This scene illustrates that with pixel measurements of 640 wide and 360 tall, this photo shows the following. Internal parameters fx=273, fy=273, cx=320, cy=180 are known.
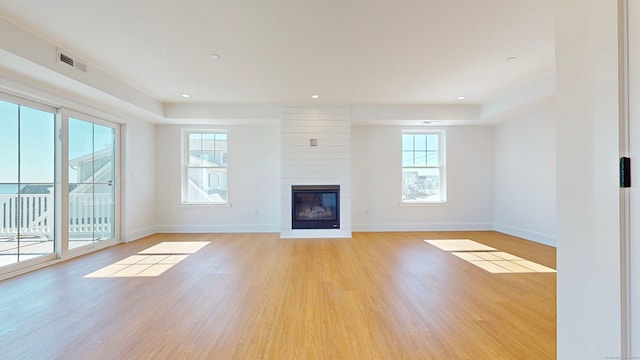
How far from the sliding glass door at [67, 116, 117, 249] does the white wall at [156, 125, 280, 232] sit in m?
1.15

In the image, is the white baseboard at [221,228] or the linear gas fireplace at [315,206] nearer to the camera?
the linear gas fireplace at [315,206]

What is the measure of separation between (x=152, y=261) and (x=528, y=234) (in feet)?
20.9

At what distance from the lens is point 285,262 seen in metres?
3.71

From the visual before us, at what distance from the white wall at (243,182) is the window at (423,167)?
290 centimetres

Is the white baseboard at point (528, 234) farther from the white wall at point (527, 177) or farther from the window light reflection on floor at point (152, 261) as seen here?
the window light reflection on floor at point (152, 261)

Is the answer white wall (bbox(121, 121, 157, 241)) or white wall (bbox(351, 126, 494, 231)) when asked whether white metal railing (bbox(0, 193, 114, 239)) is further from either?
white wall (bbox(351, 126, 494, 231))

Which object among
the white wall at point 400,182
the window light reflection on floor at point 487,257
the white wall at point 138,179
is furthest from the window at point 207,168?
the window light reflection on floor at point 487,257

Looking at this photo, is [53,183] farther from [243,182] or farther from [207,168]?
[243,182]

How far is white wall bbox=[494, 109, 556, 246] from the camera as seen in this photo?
186 inches

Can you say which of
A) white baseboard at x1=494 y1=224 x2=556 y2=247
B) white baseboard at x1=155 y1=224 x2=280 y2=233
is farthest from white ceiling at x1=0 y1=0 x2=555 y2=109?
white baseboard at x1=155 y1=224 x2=280 y2=233

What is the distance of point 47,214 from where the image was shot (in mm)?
3670

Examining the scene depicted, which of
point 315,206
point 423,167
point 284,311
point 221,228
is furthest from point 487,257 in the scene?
point 221,228

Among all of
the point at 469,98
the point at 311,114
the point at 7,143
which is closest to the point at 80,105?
the point at 7,143

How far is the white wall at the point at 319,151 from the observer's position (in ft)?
17.7
